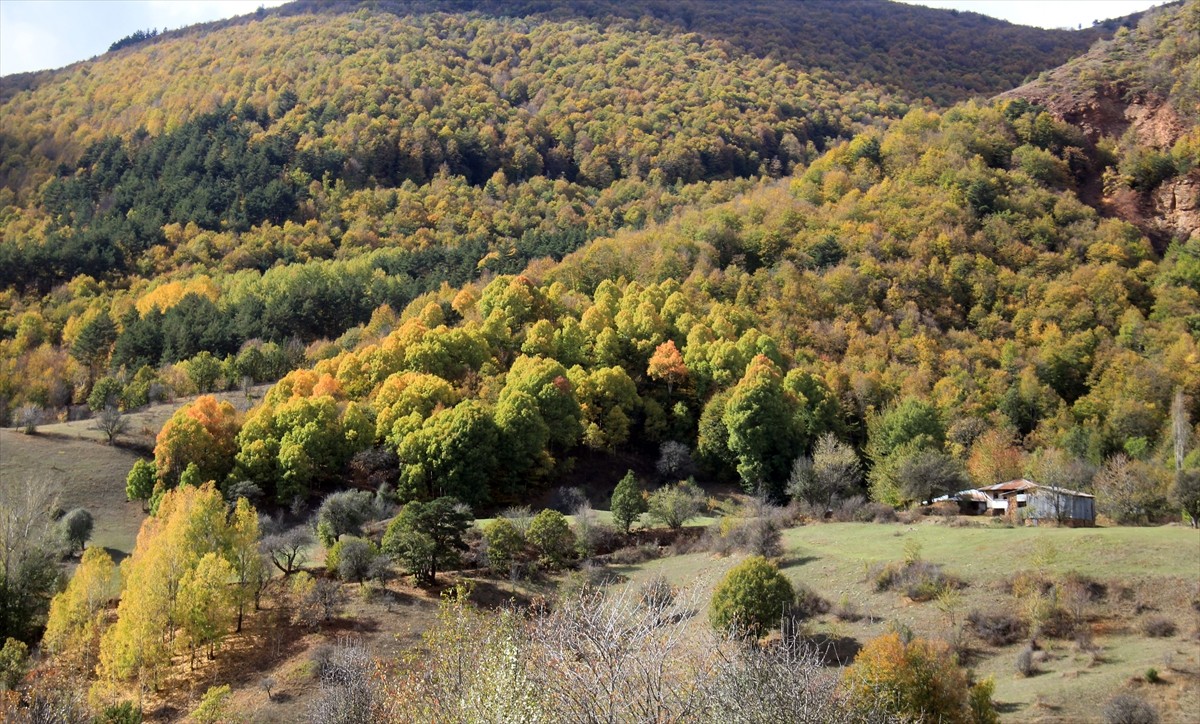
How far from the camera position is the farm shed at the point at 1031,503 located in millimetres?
40250

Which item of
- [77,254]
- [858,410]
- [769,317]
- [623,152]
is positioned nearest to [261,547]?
[858,410]

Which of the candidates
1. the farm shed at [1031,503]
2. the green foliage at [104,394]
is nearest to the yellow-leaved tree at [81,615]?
the green foliage at [104,394]

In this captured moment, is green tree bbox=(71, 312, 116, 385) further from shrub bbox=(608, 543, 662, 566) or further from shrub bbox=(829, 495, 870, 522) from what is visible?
shrub bbox=(829, 495, 870, 522)

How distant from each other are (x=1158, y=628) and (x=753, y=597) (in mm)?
11652

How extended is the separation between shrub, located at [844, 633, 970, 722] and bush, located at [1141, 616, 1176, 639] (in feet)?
26.2

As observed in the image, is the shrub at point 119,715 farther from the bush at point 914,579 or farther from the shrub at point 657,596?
the bush at point 914,579

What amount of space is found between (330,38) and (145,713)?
14466 centimetres

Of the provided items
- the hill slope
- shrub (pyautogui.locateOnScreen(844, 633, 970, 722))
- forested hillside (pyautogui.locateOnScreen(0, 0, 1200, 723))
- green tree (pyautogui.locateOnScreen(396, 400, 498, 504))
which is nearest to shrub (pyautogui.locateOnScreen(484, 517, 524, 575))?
forested hillside (pyautogui.locateOnScreen(0, 0, 1200, 723))

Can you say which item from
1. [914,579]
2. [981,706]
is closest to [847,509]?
[914,579]

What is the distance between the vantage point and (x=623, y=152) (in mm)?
123250

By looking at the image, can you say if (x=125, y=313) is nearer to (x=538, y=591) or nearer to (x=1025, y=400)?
(x=538, y=591)

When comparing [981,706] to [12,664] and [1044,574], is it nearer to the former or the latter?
[1044,574]

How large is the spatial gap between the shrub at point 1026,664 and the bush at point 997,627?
124 cm

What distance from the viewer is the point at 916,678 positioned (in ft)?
72.6
